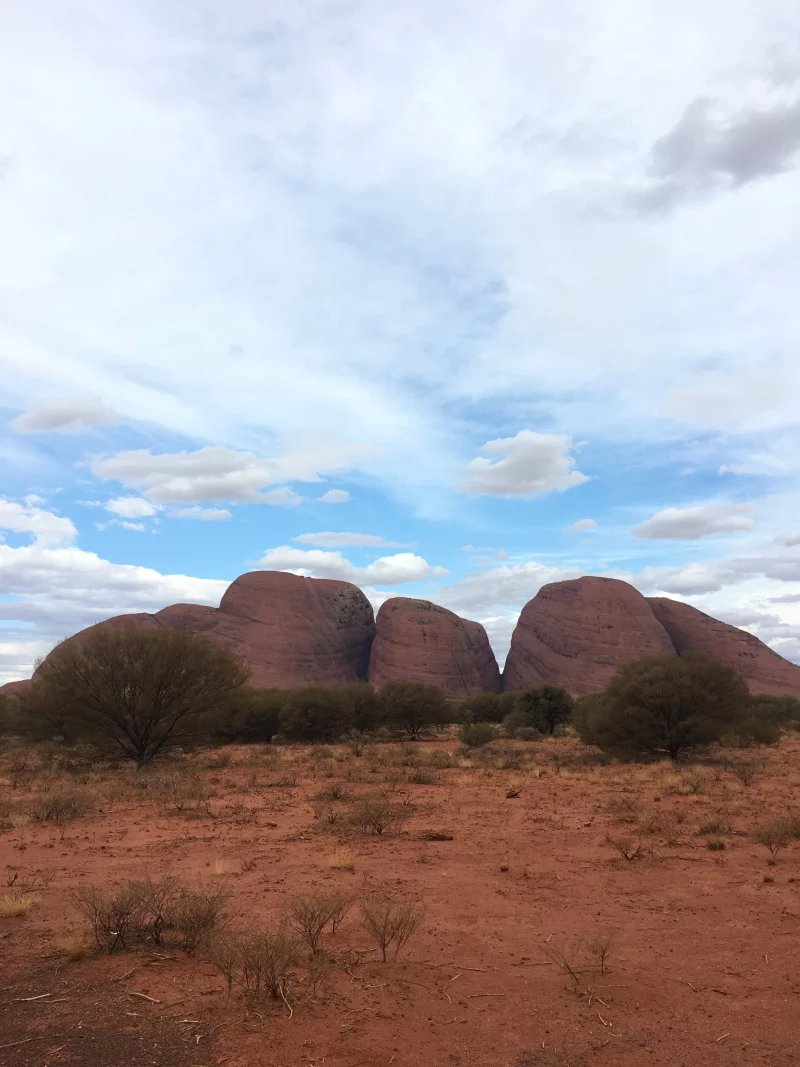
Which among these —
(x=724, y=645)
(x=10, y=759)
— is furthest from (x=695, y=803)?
(x=724, y=645)

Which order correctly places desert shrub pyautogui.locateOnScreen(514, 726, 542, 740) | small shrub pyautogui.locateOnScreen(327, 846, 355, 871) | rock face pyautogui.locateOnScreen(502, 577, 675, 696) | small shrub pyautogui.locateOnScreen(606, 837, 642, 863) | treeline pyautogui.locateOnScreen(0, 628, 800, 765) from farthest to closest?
1. rock face pyautogui.locateOnScreen(502, 577, 675, 696)
2. desert shrub pyautogui.locateOnScreen(514, 726, 542, 740)
3. treeline pyautogui.locateOnScreen(0, 628, 800, 765)
4. small shrub pyautogui.locateOnScreen(606, 837, 642, 863)
5. small shrub pyautogui.locateOnScreen(327, 846, 355, 871)

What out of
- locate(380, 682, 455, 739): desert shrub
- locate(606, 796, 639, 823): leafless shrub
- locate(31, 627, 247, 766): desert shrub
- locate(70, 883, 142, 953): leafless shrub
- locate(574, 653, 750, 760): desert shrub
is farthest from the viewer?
locate(380, 682, 455, 739): desert shrub

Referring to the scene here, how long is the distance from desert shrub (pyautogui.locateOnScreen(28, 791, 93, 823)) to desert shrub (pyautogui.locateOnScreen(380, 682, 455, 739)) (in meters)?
26.4

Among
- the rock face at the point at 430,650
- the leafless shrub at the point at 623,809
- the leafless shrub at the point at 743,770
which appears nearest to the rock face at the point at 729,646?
the rock face at the point at 430,650

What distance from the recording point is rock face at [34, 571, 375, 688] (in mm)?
66312

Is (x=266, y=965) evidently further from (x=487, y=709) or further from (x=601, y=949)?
(x=487, y=709)

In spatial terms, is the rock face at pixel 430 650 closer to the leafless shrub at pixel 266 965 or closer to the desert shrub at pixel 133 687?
the desert shrub at pixel 133 687

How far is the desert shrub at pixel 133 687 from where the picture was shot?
23375 mm

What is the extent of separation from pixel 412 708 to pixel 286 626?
105 feet

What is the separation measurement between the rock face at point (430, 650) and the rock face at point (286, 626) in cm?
255

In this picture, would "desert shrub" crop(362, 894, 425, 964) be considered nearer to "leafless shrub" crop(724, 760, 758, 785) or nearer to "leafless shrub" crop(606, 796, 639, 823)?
"leafless shrub" crop(606, 796, 639, 823)

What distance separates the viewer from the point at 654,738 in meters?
22.4

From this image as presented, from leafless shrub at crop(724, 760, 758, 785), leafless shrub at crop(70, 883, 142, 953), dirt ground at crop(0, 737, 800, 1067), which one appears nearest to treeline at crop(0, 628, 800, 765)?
leafless shrub at crop(724, 760, 758, 785)

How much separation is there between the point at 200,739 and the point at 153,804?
12680 mm
